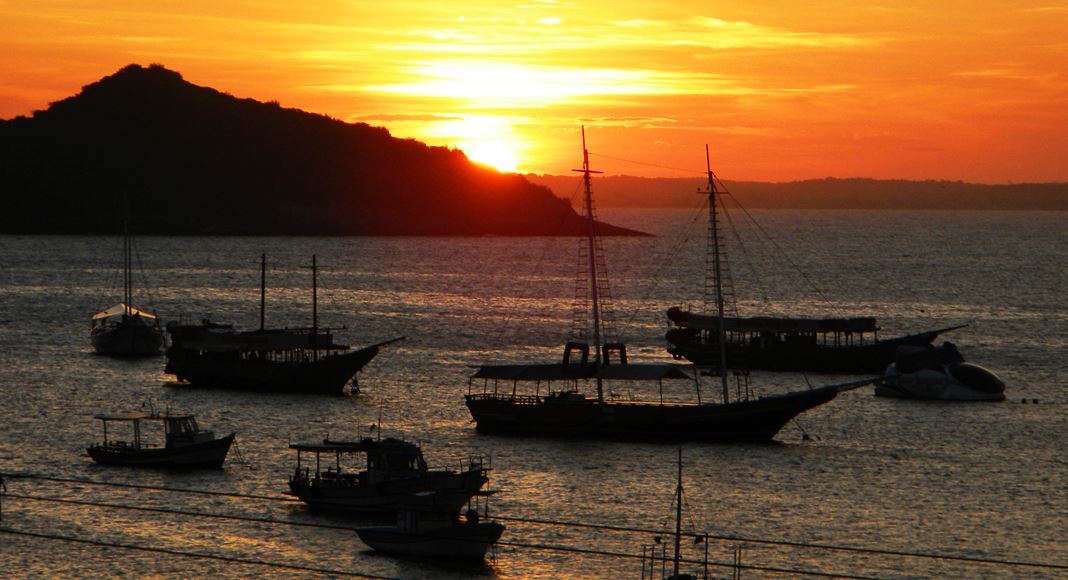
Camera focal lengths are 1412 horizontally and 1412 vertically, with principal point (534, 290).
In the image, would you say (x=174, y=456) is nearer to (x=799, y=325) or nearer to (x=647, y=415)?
(x=647, y=415)

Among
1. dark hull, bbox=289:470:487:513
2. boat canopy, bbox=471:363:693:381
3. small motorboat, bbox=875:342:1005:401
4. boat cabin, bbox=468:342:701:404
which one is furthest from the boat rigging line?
small motorboat, bbox=875:342:1005:401

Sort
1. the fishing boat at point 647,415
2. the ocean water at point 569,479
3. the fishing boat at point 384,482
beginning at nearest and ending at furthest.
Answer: the ocean water at point 569,479 < the fishing boat at point 384,482 < the fishing boat at point 647,415

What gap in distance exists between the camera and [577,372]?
8756 cm

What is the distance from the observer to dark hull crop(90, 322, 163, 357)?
12219cm

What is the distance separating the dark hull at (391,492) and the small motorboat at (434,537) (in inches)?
64.4

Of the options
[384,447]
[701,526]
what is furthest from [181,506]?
[701,526]

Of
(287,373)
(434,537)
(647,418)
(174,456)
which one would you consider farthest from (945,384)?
(434,537)

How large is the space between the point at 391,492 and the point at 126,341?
70460 millimetres

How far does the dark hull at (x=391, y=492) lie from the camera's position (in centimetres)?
5719

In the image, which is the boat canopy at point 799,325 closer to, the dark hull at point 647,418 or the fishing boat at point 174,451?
the dark hull at point 647,418

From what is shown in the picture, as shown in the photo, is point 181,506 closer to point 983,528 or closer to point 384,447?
point 384,447

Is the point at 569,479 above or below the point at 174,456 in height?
below

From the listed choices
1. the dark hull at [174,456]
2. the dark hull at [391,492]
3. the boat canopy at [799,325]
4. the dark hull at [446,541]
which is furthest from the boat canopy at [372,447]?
the boat canopy at [799,325]

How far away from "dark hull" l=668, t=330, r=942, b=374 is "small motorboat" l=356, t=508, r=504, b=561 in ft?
216
